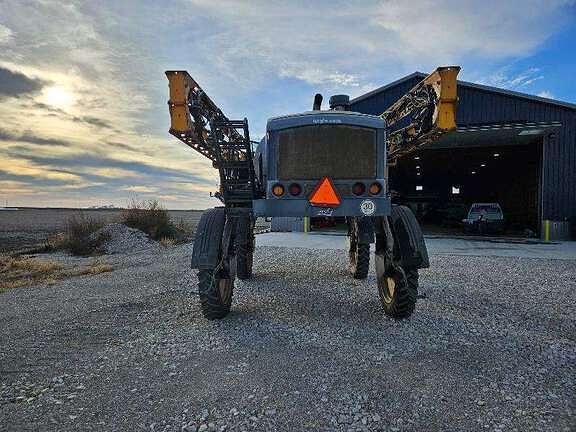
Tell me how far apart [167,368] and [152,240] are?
60.4 ft

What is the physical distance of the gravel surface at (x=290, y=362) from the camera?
10.1 ft

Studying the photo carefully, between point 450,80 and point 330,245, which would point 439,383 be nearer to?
point 450,80

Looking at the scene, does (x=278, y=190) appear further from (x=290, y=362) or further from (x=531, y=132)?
(x=531, y=132)

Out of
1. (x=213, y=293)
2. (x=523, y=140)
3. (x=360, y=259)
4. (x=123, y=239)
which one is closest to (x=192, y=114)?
(x=213, y=293)

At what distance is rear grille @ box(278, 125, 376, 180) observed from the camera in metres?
5.51

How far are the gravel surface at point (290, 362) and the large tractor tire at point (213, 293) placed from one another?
0.17m

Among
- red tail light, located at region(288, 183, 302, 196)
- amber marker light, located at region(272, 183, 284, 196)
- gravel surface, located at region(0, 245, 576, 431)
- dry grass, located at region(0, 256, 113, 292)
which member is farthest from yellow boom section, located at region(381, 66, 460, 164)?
dry grass, located at region(0, 256, 113, 292)

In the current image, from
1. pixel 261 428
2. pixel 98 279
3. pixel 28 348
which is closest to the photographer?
pixel 261 428

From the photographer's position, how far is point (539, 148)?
20.5 metres

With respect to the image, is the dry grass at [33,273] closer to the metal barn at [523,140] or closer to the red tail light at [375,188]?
the red tail light at [375,188]

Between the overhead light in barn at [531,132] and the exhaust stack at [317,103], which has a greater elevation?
the overhead light in barn at [531,132]

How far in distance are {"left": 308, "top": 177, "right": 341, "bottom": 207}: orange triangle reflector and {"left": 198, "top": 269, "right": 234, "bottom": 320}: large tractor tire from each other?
1747 mm

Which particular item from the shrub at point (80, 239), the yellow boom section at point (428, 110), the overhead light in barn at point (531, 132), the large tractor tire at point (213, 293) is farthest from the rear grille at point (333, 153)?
the overhead light in barn at point (531, 132)

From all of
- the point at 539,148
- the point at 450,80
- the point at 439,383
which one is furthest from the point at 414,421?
the point at 539,148
